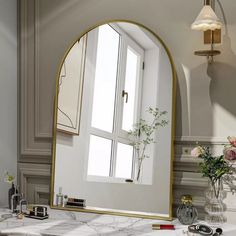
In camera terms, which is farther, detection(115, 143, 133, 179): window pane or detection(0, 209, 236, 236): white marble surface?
detection(115, 143, 133, 179): window pane

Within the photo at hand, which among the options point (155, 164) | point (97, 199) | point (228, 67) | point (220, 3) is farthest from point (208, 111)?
point (97, 199)

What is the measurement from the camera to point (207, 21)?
2016 mm

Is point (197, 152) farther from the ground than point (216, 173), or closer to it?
farther from the ground

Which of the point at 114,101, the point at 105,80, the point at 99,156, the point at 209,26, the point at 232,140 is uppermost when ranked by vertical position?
the point at 209,26

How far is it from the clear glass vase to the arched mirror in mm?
Answer: 212

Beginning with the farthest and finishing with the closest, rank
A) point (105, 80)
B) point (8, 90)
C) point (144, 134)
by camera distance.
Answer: point (8, 90) < point (105, 80) < point (144, 134)

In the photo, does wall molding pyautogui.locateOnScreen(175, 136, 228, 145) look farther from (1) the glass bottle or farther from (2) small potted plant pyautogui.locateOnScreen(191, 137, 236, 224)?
(1) the glass bottle

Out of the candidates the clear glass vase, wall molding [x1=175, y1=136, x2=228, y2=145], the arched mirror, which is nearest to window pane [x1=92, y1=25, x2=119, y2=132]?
the arched mirror

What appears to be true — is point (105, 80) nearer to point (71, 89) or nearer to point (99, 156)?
point (71, 89)

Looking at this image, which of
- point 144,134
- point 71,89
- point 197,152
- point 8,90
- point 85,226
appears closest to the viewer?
point 85,226

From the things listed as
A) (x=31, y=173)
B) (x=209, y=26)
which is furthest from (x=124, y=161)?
(x=209, y=26)

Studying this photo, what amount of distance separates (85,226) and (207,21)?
3.87 ft

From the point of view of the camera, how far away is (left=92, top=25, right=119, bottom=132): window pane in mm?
2328

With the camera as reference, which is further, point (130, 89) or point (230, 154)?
point (130, 89)
